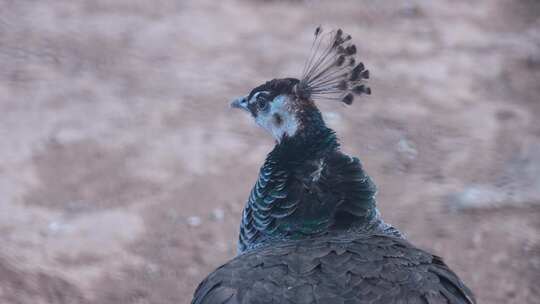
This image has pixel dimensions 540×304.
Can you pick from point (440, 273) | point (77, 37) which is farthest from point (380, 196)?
point (77, 37)

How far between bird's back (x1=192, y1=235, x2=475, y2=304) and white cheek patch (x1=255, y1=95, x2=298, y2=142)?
26.4 inches

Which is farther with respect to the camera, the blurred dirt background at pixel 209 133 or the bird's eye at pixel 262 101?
the blurred dirt background at pixel 209 133

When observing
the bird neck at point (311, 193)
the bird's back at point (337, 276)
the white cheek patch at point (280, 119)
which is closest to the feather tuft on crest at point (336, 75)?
the white cheek patch at point (280, 119)

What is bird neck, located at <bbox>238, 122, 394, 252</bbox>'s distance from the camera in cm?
329

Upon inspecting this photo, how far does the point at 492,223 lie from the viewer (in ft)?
16.0

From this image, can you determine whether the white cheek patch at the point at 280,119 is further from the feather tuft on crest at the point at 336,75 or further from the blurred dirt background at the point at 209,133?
the blurred dirt background at the point at 209,133

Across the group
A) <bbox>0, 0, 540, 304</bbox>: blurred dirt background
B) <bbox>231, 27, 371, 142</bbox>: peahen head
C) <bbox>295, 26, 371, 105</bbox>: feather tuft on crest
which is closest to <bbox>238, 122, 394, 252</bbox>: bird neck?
<bbox>231, 27, 371, 142</bbox>: peahen head

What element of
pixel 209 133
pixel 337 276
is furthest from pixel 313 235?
pixel 209 133

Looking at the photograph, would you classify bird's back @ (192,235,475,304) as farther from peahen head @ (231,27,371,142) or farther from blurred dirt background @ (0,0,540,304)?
blurred dirt background @ (0,0,540,304)

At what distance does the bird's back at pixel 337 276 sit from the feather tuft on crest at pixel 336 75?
2.78ft

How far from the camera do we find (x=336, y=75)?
362cm

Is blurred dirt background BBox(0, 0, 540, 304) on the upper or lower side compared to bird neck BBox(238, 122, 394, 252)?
upper

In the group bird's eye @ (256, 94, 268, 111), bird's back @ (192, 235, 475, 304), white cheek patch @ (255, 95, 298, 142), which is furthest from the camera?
bird's eye @ (256, 94, 268, 111)

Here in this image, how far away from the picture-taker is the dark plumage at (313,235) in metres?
2.75
